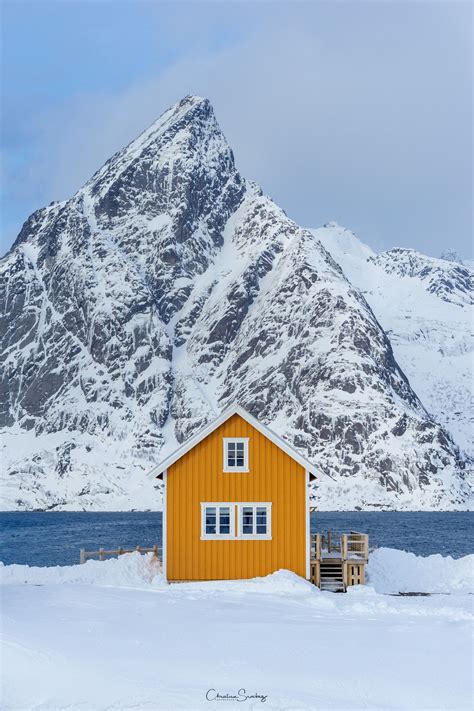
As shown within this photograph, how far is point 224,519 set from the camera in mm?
46000

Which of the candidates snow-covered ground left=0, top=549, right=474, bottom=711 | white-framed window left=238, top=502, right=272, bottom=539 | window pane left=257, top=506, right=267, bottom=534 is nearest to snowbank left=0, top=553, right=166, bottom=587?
white-framed window left=238, top=502, right=272, bottom=539

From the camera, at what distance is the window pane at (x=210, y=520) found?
4588 centimetres

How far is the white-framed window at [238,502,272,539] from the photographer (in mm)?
45781

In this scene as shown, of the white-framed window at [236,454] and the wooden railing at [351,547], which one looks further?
the wooden railing at [351,547]

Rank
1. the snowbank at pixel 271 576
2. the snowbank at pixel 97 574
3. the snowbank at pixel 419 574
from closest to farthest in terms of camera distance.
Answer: the snowbank at pixel 271 576 → the snowbank at pixel 97 574 → the snowbank at pixel 419 574

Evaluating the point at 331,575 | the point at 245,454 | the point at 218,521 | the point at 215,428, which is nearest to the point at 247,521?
the point at 218,521

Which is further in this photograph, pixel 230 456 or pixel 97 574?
pixel 230 456

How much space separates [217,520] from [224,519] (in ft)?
1.10

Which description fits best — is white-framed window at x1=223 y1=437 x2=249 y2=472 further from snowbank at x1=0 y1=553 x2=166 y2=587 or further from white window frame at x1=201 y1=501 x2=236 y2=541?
snowbank at x1=0 y1=553 x2=166 y2=587

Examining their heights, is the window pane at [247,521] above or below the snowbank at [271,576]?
above

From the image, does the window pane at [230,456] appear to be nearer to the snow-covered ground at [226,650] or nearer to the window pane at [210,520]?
the window pane at [210,520]

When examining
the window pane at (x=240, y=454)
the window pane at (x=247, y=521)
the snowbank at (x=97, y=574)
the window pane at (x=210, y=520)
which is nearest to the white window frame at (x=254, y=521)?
the window pane at (x=247, y=521)

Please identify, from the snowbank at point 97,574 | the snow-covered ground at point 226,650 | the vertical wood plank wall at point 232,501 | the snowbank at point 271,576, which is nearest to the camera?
the snow-covered ground at point 226,650

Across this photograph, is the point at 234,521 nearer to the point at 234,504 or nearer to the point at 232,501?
the point at 234,504
